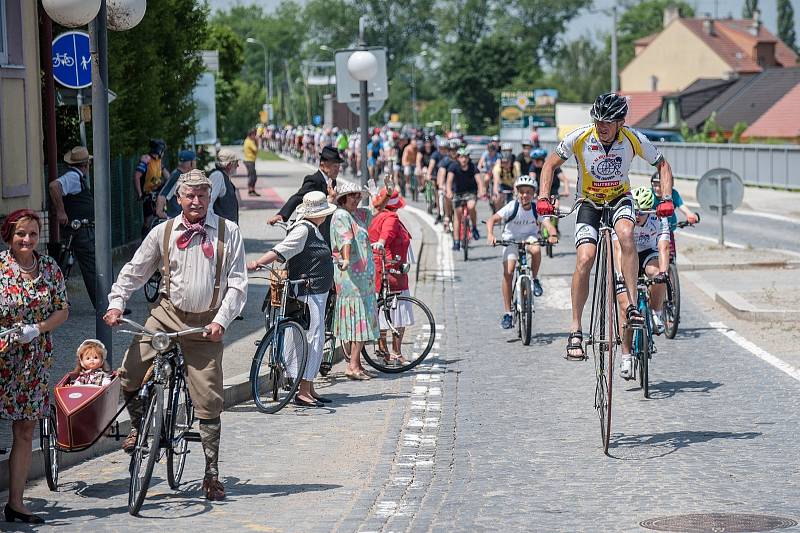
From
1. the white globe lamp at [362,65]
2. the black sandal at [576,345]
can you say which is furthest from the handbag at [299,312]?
the white globe lamp at [362,65]

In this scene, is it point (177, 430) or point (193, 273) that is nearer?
point (193, 273)

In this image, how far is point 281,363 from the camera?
11.2 meters

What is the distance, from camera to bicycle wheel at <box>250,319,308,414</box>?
11133mm

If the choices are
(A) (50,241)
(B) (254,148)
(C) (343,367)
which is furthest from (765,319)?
(B) (254,148)

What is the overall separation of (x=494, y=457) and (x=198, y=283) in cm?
231

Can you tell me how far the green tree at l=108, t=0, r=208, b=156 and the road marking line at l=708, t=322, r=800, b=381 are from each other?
9.40 m

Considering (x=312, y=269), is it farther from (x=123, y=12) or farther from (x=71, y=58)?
(x=71, y=58)

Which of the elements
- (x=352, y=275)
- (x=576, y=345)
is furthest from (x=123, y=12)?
(x=576, y=345)

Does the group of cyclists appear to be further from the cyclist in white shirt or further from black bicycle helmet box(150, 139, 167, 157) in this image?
black bicycle helmet box(150, 139, 167, 157)

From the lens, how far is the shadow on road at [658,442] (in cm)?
923

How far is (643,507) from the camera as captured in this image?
772 cm

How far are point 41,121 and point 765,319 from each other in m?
8.65

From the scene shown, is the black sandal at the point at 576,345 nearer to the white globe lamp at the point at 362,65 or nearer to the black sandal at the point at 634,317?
the black sandal at the point at 634,317

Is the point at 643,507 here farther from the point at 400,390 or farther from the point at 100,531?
the point at 400,390
